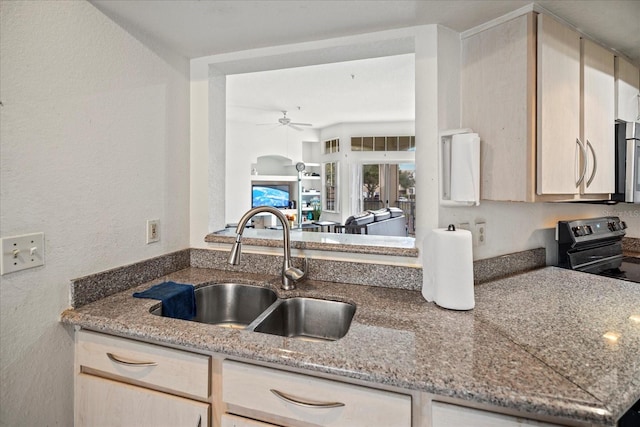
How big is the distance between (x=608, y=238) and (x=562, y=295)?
3.01ft

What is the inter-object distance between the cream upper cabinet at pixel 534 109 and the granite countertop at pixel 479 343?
0.45m

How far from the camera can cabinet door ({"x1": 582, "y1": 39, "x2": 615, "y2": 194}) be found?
1.41 metres

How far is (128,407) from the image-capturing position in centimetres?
108

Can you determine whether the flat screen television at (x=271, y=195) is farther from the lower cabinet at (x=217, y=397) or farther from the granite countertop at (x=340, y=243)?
the lower cabinet at (x=217, y=397)

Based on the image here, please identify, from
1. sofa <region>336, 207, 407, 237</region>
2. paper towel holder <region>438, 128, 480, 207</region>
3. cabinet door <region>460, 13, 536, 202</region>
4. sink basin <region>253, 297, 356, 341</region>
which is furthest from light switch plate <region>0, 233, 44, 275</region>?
sofa <region>336, 207, 407, 237</region>

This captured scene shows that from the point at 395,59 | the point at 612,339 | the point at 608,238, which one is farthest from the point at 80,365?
the point at 395,59

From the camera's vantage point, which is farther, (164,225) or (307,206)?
(307,206)

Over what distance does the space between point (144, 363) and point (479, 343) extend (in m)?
1.04

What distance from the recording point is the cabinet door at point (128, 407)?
101 centimetres

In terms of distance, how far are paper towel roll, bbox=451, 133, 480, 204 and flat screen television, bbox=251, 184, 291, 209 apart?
5649 mm

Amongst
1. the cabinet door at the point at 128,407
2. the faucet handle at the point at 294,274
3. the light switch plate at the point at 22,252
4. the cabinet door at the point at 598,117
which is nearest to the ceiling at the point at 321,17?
the cabinet door at the point at 598,117

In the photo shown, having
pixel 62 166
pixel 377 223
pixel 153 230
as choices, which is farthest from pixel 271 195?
pixel 62 166

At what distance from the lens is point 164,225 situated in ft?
5.33

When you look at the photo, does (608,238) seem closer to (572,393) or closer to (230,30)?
(572,393)
